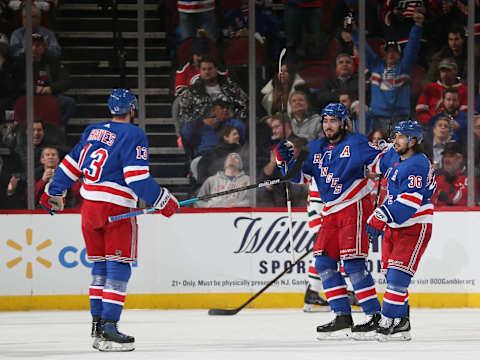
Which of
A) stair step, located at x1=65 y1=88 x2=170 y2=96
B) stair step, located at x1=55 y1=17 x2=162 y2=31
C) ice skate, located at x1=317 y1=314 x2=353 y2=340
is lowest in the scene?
ice skate, located at x1=317 y1=314 x2=353 y2=340

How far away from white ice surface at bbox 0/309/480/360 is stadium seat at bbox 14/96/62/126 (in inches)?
67.5

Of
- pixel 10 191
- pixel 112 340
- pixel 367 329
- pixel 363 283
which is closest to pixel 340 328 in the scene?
pixel 367 329

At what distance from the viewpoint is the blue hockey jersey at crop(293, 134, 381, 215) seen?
18.6 feet

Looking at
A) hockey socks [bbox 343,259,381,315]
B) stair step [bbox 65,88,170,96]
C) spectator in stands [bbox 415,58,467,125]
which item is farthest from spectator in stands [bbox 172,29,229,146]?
hockey socks [bbox 343,259,381,315]

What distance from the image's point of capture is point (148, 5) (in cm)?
861

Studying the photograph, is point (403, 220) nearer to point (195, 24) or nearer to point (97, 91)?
point (195, 24)

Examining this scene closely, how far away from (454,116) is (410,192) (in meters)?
3.33

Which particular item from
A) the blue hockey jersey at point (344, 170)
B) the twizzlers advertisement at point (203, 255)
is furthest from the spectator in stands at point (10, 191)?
the blue hockey jersey at point (344, 170)

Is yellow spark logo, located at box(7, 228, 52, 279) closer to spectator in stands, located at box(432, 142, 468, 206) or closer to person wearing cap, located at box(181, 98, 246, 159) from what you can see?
person wearing cap, located at box(181, 98, 246, 159)

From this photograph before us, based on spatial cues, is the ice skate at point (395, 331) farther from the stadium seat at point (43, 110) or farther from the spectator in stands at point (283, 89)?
the stadium seat at point (43, 110)

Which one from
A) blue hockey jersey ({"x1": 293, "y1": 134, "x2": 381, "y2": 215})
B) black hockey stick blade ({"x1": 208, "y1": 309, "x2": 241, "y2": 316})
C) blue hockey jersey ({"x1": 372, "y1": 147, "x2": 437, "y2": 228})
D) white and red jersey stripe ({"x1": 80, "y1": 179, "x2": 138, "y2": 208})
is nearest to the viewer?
white and red jersey stripe ({"x1": 80, "y1": 179, "x2": 138, "y2": 208})

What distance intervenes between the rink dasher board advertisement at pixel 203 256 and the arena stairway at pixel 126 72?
2.04 feet

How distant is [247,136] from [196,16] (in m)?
1.21

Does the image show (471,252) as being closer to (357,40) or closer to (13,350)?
(357,40)
